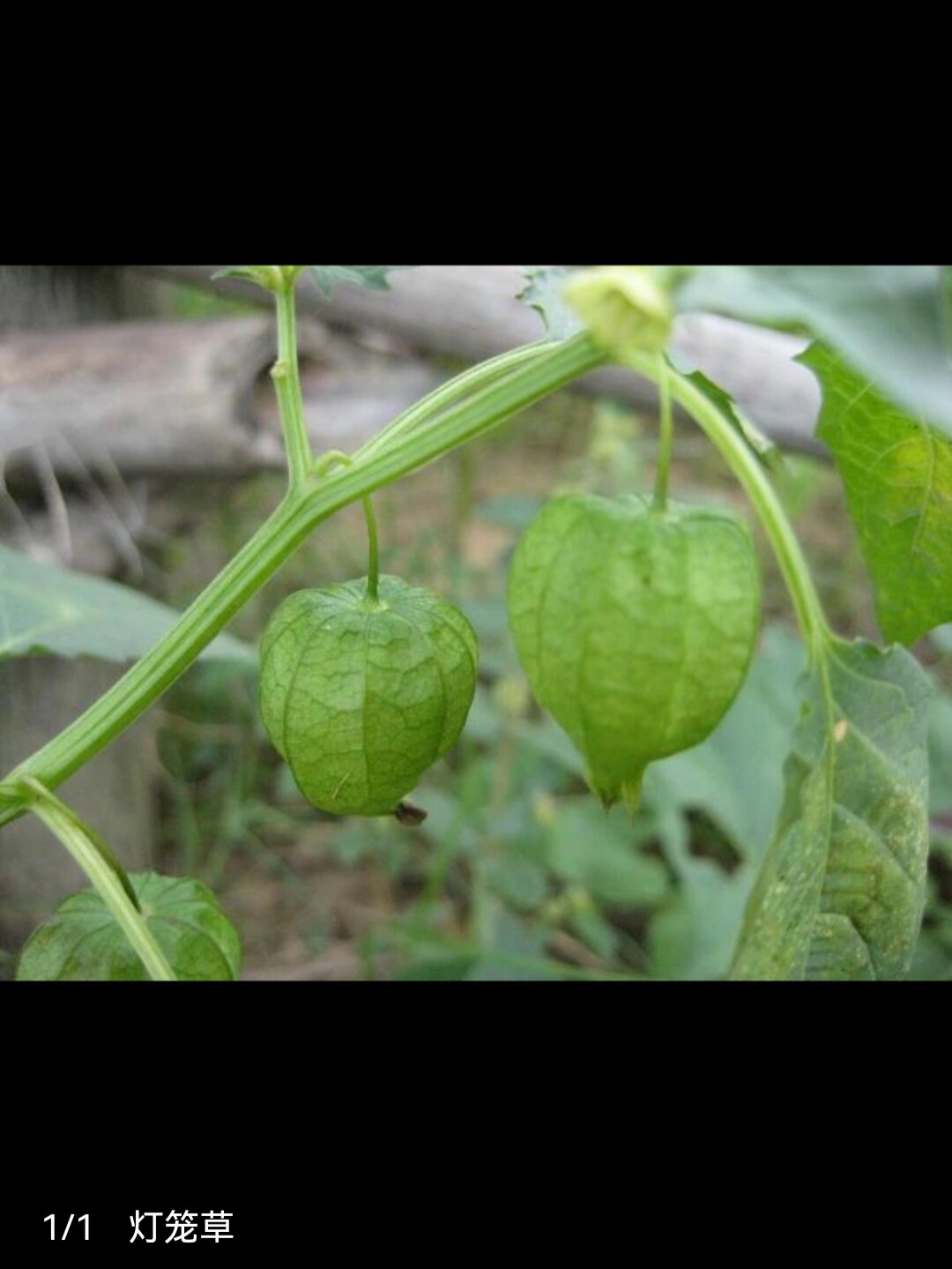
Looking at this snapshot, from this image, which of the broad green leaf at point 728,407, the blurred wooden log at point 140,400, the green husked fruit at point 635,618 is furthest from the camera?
the blurred wooden log at point 140,400

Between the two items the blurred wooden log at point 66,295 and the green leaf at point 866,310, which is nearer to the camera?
the green leaf at point 866,310

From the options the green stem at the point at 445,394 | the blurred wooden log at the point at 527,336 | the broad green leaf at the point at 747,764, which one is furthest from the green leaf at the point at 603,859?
the green stem at the point at 445,394

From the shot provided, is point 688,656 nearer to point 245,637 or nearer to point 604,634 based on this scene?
point 604,634

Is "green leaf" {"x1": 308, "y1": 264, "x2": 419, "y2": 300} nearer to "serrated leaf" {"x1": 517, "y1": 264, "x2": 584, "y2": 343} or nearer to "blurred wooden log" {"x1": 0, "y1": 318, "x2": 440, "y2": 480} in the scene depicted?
"serrated leaf" {"x1": 517, "y1": 264, "x2": 584, "y2": 343}

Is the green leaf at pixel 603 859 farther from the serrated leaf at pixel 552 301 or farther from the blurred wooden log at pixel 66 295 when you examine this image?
the serrated leaf at pixel 552 301

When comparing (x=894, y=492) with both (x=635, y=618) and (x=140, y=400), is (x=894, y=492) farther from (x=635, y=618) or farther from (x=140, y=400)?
(x=140, y=400)

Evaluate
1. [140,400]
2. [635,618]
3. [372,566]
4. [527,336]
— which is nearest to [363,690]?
[372,566]
